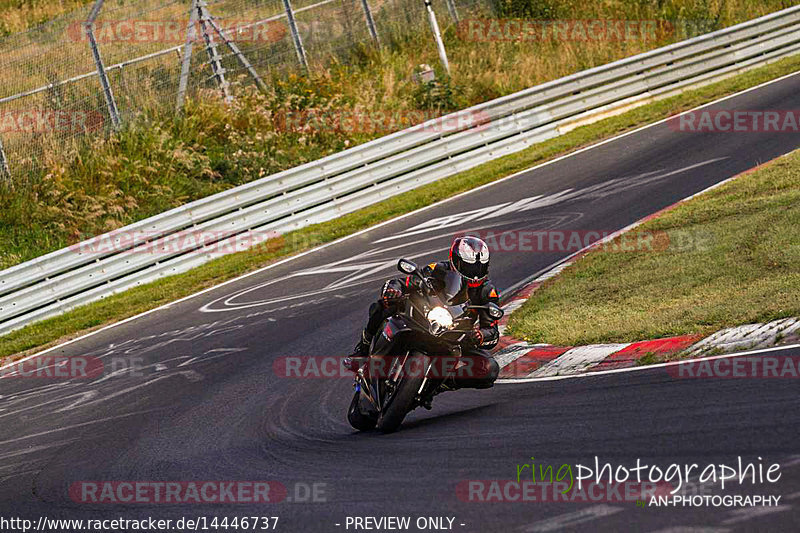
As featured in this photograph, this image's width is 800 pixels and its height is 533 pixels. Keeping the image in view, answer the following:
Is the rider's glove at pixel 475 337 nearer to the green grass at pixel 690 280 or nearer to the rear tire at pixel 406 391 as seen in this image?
the rear tire at pixel 406 391

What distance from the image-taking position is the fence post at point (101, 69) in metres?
20.0

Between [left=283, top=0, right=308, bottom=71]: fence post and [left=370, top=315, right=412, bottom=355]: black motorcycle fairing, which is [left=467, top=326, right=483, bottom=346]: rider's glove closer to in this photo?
[left=370, top=315, right=412, bottom=355]: black motorcycle fairing

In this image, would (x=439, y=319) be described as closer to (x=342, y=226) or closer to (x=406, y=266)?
(x=406, y=266)

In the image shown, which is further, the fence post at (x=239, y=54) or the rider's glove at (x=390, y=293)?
the fence post at (x=239, y=54)

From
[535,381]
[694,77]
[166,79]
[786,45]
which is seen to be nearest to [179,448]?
[535,381]

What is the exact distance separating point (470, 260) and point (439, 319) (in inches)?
27.2

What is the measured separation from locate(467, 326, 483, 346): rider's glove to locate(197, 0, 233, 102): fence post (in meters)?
17.0

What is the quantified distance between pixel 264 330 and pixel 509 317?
330 centimetres

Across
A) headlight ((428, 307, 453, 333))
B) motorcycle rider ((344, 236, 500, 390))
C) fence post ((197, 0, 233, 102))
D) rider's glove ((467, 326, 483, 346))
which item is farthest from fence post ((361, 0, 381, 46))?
headlight ((428, 307, 453, 333))

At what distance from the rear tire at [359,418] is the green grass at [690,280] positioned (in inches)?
93.6

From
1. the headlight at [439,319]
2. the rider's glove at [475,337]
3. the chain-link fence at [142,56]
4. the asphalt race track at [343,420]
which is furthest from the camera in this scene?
the chain-link fence at [142,56]

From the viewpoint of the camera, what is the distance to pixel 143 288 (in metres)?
15.9

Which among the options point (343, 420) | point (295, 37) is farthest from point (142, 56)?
point (343, 420)

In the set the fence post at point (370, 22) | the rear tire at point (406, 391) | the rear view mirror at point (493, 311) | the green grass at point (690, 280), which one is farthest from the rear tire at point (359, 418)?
the fence post at point (370, 22)
